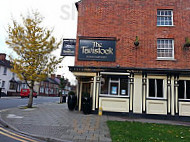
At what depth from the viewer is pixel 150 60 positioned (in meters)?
13.2

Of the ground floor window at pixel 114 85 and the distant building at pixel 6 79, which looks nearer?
the ground floor window at pixel 114 85

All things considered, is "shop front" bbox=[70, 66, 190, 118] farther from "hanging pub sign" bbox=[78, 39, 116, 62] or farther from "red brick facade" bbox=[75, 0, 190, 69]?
"hanging pub sign" bbox=[78, 39, 116, 62]

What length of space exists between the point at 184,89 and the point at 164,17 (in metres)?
6.15

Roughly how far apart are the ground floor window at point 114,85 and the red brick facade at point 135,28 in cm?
104

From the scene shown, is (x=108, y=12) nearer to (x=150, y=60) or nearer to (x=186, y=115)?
(x=150, y=60)

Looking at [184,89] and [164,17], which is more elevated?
[164,17]

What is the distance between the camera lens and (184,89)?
12.5 metres

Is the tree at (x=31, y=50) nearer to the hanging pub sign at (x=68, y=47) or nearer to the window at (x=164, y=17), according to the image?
the hanging pub sign at (x=68, y=47)

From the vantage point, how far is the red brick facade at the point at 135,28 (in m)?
13.2

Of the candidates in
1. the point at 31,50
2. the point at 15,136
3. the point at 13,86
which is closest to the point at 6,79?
the point at 13,86

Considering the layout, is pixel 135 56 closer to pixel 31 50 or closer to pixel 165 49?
pixel 165 49

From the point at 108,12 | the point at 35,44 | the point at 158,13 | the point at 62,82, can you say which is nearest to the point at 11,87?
the point at 62,82

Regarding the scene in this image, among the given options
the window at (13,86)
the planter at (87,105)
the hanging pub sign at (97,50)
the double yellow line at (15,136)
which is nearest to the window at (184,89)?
the hanging pub sign at (97,50)

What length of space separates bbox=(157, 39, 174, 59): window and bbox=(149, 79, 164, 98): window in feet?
6.63
